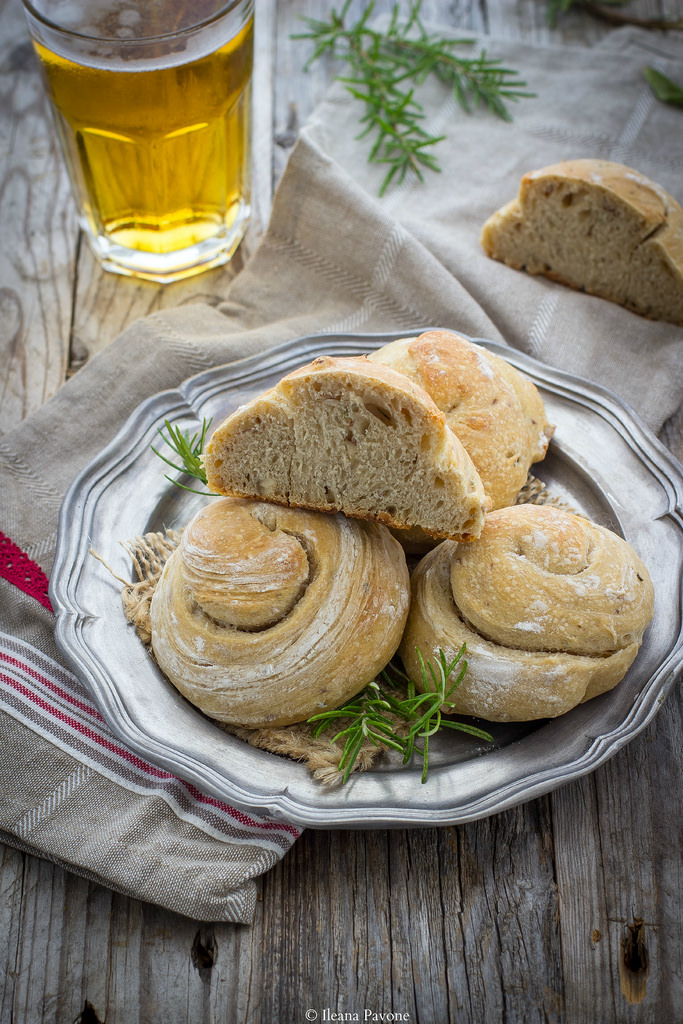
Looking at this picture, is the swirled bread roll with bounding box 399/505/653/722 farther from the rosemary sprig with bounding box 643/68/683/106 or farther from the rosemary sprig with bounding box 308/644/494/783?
the rosemary sprig with bounding box 643/68/683/106

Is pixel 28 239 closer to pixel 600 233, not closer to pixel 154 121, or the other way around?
pixel 154 121

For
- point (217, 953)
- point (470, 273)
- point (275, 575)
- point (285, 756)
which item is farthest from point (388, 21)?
point (217, 953)

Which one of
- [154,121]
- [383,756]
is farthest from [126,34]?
[383,756]

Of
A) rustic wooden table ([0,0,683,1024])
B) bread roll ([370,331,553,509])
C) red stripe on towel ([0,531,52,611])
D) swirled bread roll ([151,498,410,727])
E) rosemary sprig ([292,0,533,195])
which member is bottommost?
rustic wooden table ([0,0,683,1024])

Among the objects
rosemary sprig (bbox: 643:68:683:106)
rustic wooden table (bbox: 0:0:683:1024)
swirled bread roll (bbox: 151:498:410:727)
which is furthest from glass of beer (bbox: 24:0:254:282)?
rustic wooden table (bbox: 0:0:683:1024)

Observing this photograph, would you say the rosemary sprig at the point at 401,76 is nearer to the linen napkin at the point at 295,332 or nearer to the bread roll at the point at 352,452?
→ the linen napkin at the point at 295,332

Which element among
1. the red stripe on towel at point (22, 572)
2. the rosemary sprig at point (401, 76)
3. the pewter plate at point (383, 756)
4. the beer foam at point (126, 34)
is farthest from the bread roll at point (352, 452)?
the rosemary sprig at point (401, 76)

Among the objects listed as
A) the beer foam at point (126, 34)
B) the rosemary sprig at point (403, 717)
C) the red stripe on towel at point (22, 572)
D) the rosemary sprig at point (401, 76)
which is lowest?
the red stripe on towel at point (22, 572)

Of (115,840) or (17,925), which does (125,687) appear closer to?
(115,840)
